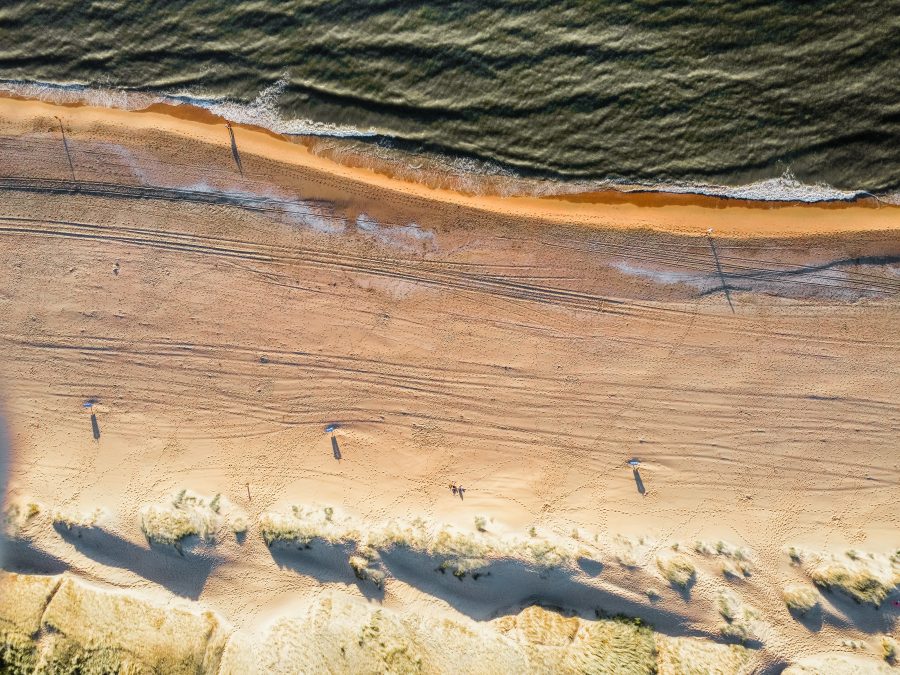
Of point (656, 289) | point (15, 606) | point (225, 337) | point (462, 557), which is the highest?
point (656, 289)

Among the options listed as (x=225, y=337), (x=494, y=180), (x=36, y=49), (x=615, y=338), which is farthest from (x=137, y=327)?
(x=615, y=338)

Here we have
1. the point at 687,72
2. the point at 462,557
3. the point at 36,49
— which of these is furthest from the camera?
the point at 36,49

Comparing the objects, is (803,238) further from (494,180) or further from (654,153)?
(494,180)

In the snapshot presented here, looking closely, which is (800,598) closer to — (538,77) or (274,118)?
(538,77)

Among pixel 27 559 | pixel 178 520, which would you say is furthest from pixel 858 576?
pixel 27 559

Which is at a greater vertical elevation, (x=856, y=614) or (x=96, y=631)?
(x=856, y=614)

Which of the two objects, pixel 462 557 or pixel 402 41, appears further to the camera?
pixel 402 41

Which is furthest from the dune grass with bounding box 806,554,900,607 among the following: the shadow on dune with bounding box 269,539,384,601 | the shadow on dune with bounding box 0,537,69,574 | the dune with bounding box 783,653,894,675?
the shadow on dune with bounding box 0,537,69,574
